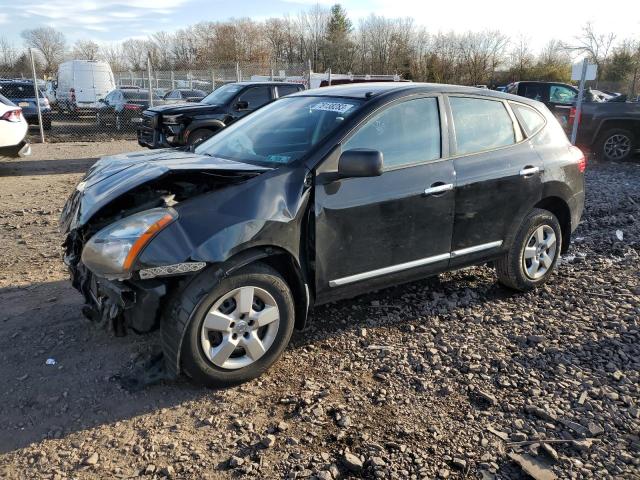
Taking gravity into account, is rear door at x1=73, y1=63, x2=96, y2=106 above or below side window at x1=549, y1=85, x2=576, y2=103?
above

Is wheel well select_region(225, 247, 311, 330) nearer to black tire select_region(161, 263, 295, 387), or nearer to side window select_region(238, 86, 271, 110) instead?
black tire select_region(161, 263, 295, 387)

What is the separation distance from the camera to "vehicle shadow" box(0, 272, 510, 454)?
289 cm

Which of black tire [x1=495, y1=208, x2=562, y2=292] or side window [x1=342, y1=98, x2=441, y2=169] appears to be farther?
black tire [x1=495, y1=208, x2=562, y2=292]

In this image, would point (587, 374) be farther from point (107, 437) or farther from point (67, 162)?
point (67, 162)

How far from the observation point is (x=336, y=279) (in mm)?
3482

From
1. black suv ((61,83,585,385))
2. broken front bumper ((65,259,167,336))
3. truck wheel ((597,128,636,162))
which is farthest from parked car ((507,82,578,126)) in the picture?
broken front bumper ((65,259,167,336))

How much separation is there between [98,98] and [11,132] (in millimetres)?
15518

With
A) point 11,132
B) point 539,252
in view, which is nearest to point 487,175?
point 539,252

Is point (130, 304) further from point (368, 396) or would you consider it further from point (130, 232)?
point (368, 396)

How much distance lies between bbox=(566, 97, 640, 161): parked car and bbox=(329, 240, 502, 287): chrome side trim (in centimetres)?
972

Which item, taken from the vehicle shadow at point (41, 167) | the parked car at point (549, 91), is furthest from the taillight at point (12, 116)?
the parked car at point (549, 91)

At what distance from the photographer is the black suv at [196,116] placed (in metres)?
10.5

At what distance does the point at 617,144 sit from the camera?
12.3 meters

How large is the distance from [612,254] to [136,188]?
5.12m
